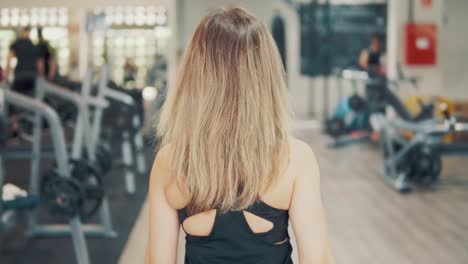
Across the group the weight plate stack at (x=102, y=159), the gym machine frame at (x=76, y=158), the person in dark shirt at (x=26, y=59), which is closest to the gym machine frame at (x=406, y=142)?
the weight plate stack at (x=102, y=159)

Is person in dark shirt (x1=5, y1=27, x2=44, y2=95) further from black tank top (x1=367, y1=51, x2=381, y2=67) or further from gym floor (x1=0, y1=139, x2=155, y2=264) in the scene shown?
black tank top (x1=367, y1=51, x2=381, y2=67)

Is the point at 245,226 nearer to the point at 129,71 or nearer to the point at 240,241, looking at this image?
the point at 240,241

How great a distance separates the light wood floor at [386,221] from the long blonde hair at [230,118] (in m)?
2.90

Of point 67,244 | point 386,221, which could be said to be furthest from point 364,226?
point 67,244

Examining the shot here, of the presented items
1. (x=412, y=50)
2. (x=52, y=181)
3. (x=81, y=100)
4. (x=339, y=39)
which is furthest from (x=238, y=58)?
(x=339, y=39)

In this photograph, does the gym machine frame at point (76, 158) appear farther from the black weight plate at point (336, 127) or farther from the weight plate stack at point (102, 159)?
the black weight plate at point (336, 127)

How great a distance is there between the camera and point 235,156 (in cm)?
141

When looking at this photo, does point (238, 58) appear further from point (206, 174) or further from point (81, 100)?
point (81, 100)

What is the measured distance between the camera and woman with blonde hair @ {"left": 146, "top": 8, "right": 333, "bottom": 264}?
1400 millimetres

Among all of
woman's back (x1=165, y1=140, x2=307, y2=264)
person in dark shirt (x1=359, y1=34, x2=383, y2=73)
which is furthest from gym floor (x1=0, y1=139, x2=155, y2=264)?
person in dark shirt (x1=359, y1=34, x2=383, y2=73)

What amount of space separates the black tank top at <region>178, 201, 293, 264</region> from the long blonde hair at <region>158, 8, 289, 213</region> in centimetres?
3

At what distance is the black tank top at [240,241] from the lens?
142cm

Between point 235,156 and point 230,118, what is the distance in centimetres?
8

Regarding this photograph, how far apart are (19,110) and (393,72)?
15.8 ft
